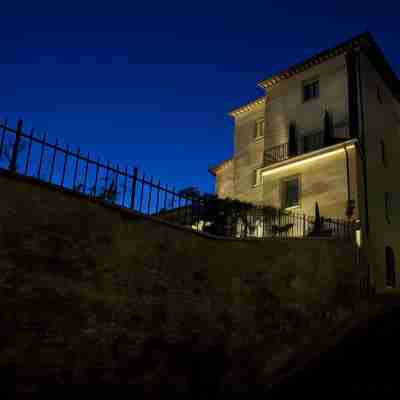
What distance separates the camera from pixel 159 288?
7777mm

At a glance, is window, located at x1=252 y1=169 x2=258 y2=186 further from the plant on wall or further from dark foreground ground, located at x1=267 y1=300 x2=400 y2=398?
dark foreground ground, located at x1=267 y1=300 x2=400 y2=398

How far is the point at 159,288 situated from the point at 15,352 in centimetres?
278

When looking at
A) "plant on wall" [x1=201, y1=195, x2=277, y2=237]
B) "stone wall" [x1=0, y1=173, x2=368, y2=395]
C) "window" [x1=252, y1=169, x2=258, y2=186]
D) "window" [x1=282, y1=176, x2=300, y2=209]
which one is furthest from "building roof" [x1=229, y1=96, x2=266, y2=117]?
"stone wall" [x1=0, y1=173, x2=368, y2=395]

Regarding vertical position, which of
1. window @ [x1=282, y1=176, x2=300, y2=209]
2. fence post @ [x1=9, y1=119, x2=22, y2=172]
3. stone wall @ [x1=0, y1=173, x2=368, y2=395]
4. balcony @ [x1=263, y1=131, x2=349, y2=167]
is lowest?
stone wall @ [x1=0, y1=173, x2=368, y2=395]

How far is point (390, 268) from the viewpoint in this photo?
18469 millimetres

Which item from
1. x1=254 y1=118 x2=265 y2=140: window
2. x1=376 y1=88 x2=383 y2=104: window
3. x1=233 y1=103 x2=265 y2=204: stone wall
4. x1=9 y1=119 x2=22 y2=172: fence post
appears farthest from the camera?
x1=254 y1=118 x2=265 y2=140: window

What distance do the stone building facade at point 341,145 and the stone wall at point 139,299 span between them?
718cm

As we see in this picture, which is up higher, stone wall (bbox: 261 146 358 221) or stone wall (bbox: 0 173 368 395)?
stone wall (bbox: 261 146 358 221)

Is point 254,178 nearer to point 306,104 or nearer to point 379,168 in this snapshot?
point 306,104

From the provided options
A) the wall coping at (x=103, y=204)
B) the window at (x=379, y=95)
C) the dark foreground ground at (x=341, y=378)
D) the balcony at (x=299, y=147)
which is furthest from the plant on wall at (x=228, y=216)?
Answer: the window at (x=379, y=95)

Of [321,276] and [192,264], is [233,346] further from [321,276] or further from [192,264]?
[321,276]

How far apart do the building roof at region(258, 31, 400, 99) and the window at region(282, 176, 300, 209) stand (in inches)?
235

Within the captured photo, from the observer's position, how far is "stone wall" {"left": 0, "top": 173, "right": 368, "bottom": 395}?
19.3ft

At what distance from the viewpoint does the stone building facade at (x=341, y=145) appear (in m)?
17.2
